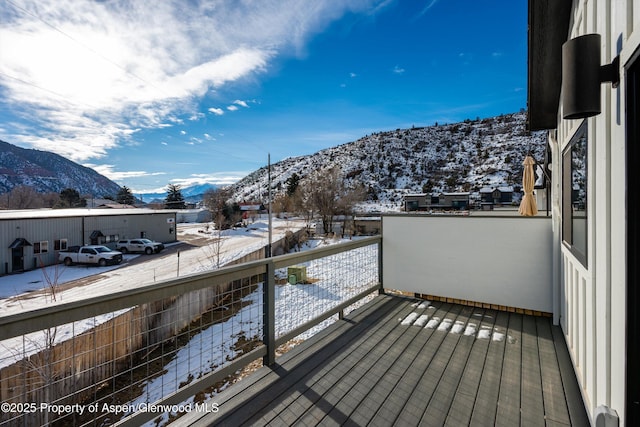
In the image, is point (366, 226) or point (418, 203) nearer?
point (366, 226)

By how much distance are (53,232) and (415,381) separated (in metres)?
21.5

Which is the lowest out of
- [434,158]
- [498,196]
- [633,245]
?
[633,245]

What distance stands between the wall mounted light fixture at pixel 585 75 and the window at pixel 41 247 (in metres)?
22.0

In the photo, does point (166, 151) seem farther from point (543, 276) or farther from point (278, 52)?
point (543, 276)

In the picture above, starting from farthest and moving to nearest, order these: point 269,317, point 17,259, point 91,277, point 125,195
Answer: point 125,195 → point 17,259 → point 91,277 → point 269,317

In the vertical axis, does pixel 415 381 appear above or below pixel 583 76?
below

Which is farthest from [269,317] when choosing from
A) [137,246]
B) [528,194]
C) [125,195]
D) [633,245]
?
[125,195]

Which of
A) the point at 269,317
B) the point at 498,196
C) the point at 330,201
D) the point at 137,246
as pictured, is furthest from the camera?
the point at 498,196

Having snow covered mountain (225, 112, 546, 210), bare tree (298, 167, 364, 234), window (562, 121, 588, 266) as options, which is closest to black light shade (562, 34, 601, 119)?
window (562, 121, 588, 266)

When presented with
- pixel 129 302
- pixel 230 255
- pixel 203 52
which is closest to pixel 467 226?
pixel 129 302

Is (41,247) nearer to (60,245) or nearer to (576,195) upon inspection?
(60,245)

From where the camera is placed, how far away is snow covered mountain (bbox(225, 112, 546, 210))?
41.0m

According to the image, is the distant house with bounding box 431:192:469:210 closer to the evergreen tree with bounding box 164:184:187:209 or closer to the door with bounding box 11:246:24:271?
the door with bounding box 11:246:24:271

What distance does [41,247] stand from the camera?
53.3 ft
